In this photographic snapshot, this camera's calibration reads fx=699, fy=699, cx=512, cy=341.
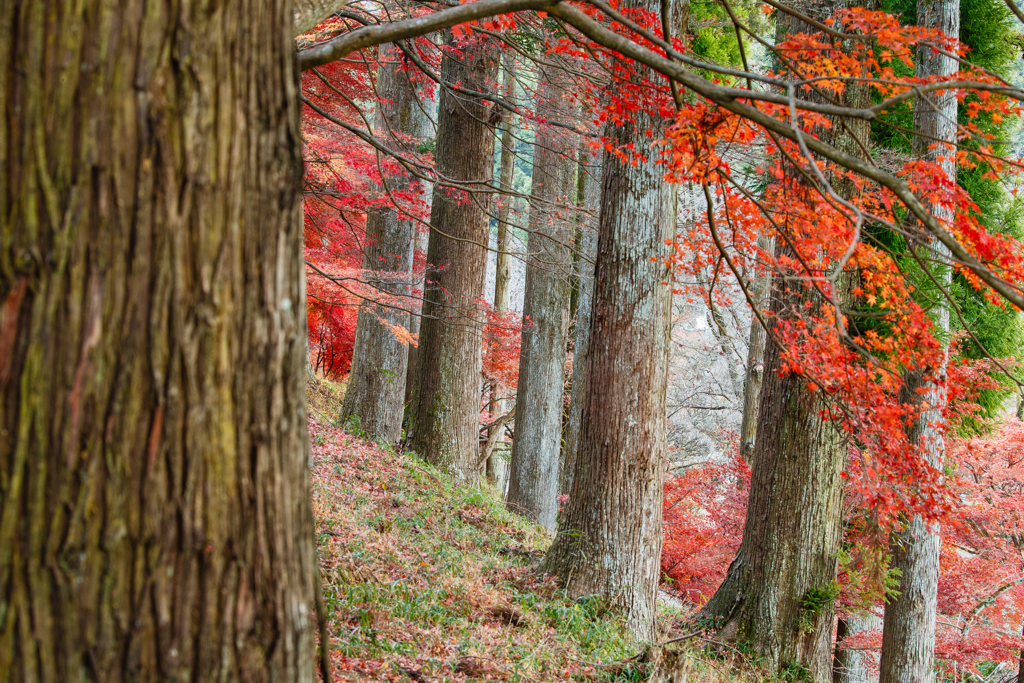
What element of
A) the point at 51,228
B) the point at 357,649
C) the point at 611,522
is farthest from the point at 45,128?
the point at 611,522

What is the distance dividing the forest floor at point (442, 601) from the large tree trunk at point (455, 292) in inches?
69.1

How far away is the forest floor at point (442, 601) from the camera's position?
4.54 metres

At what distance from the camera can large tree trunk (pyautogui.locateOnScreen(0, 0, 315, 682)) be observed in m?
1.51

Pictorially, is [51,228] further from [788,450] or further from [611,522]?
[788,450]

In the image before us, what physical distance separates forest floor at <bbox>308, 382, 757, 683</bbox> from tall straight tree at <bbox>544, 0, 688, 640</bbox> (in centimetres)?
38

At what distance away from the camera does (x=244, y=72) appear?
1.75 meters

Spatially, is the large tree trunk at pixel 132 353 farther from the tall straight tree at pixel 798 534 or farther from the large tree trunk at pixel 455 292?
the large tree trunk at pixel 455 292

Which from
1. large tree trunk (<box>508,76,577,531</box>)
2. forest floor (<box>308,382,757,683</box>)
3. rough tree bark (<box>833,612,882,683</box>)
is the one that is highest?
large tree trunk (<box>508,76,577,531</box>)

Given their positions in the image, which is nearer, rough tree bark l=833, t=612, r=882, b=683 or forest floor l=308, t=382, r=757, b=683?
forest floor l=308, t=382, r=757, b=683

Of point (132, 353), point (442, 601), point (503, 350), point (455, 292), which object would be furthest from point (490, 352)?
point (132, 353)

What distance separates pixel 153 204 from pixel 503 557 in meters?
6.64

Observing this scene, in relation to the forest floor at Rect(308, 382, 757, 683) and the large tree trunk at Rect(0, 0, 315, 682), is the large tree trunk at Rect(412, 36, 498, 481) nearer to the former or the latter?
the forest floor at Rect(308, 382, 757, 683)

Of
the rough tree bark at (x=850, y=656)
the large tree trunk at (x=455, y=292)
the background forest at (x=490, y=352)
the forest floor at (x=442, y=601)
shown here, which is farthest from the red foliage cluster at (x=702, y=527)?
the large tree trunk at (x=455, y=292)

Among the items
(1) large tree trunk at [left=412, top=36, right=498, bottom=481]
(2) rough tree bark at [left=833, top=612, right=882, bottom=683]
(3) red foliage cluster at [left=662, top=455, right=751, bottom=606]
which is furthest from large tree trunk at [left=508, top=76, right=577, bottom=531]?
(2) rough tree bark at [left=833, top=612, right=882, bottom=683]
